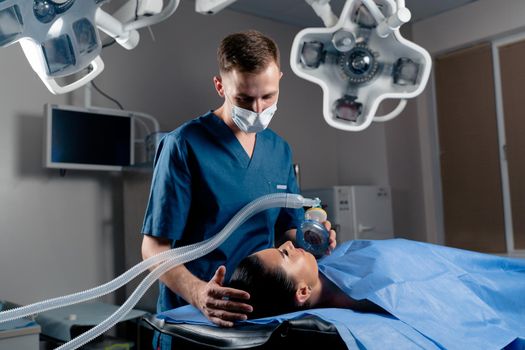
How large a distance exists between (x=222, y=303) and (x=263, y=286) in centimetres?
25

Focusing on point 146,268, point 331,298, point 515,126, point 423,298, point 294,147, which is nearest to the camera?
point 146,268

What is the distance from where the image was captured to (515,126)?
372cm

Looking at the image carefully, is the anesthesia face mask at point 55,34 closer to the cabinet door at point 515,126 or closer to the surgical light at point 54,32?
the surgical light at point 54,32

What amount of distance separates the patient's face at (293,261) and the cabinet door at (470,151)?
107 inches

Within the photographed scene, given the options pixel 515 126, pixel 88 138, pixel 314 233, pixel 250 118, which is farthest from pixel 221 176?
pixel 515 126

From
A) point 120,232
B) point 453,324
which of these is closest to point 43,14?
point 453,324

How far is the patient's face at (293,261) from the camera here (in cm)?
139

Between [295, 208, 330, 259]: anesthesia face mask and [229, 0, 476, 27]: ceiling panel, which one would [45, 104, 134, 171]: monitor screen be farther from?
[295, 208, 330, 259]: anesthesia face mask

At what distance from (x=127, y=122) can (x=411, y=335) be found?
2.40 metres

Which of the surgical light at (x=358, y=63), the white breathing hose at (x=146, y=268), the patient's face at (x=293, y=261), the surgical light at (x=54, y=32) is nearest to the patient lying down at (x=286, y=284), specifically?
the patient's face at (x=293, y=261)

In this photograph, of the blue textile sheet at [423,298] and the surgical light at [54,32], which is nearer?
the surgical light at [54,32]

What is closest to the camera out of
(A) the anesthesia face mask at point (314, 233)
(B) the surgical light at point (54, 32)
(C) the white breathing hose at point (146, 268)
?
(B) the surgical light at point (54, 32)

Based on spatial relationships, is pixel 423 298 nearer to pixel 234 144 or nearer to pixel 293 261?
pixel 293 261

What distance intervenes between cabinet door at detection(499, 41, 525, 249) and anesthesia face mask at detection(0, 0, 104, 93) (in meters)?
3.28
